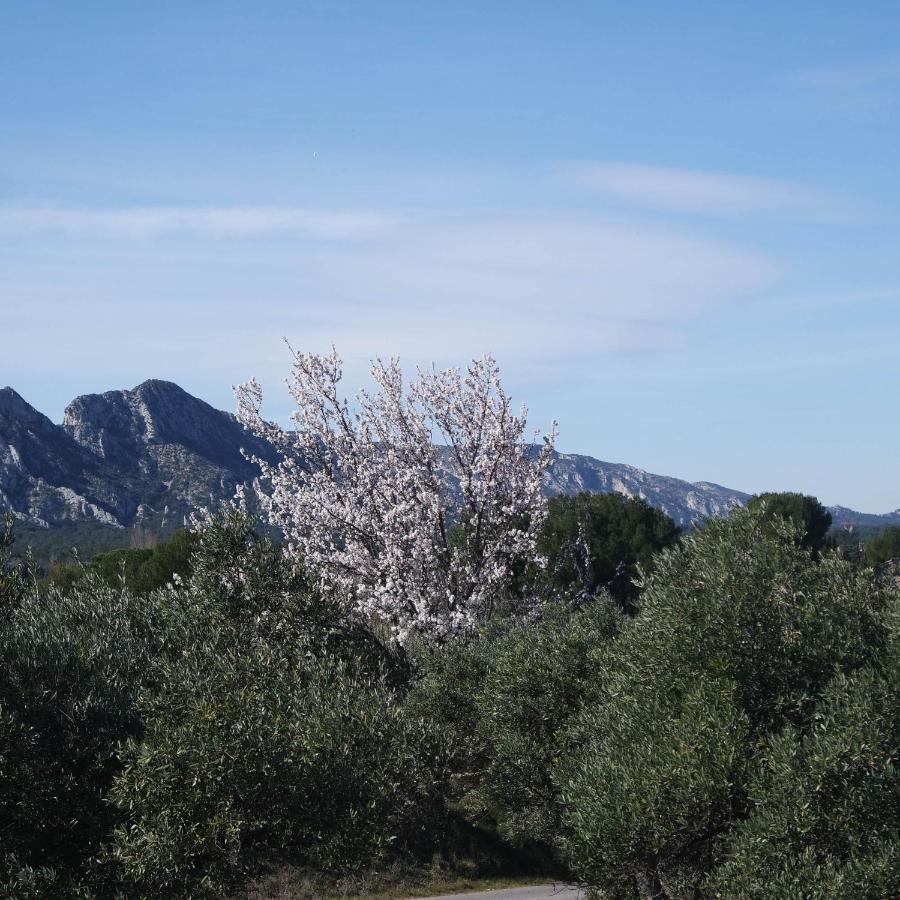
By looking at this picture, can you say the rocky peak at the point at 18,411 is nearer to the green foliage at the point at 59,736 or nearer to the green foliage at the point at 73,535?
the green foliage at the point at 73,535

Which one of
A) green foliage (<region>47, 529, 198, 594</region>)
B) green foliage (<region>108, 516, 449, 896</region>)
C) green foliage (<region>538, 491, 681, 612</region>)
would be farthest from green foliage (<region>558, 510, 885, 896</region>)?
green foliage (<region>538, 491, 681, 612</region>)

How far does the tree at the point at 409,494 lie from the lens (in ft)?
101

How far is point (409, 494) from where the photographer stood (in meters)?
31.3

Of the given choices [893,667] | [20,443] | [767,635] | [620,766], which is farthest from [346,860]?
[20,443]

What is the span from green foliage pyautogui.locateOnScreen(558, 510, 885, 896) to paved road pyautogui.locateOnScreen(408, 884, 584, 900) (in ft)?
45.6

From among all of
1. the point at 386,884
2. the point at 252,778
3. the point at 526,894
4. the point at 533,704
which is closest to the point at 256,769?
the point at 252,778

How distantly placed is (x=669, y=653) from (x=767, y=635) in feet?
4.11

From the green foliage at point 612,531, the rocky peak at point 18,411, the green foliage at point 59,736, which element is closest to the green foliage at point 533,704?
the green foliage at point 59,736

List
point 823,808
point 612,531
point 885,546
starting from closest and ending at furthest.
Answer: point 823,808
point 612,531
point 885,546

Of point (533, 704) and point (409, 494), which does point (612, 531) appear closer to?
point (409, 494)

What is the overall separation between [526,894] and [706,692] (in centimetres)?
1743

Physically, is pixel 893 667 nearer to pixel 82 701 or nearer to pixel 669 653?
pixel 669 653

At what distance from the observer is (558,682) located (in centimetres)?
2141

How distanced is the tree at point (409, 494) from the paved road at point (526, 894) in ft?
21.9
